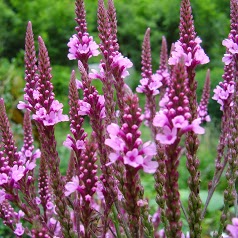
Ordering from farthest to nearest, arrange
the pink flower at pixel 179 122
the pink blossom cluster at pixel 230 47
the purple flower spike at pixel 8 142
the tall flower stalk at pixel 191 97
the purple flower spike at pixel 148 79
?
1. the purple flower spike at pixel 148 79
2. the pink blossom cluster at pixel 230 47
3. the purple flower spike at pixel 8 142
4. the tall flower stalk at pixel 191 97
5. the pink flower at pixel 179 122

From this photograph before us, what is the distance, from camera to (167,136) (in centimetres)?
125

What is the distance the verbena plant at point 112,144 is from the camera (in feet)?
4.07

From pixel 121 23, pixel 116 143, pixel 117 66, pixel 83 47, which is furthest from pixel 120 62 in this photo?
pixel 121 23

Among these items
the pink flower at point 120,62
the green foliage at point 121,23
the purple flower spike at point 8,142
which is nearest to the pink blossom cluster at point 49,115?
the purple flower spike at point 8,142

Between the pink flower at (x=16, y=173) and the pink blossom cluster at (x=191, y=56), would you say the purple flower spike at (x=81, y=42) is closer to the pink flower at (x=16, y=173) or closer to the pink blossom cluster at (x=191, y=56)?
the pink blossom cluster at (x=191, y=56)

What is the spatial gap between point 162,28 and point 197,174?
9927mm

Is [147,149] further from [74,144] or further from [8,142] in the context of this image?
[8,142]

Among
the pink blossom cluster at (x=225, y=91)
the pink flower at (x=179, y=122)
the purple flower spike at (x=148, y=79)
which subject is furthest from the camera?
the purple flower spike at (x=148, y=79)

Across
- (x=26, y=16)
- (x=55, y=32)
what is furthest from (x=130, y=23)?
(x=26, y=16)

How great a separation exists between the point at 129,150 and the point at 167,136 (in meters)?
→ 0.11

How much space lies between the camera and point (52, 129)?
1661mm

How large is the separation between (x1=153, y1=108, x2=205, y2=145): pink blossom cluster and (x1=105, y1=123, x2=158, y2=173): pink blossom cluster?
0.05m

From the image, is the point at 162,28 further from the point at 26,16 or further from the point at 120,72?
the point at 120,72

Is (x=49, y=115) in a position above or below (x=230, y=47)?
below
